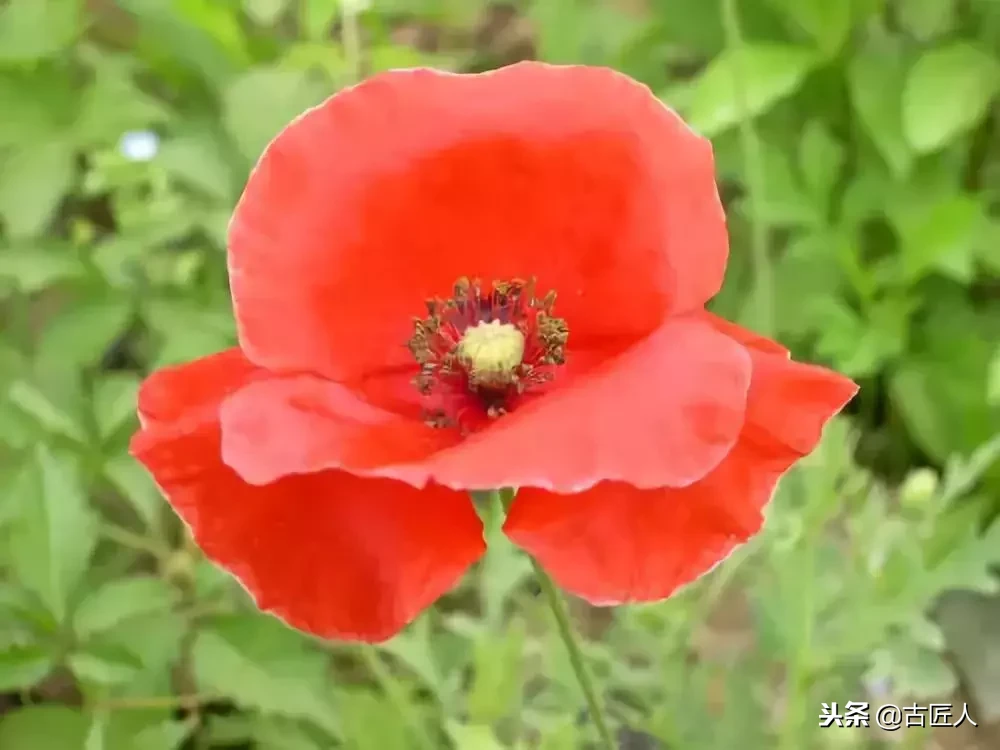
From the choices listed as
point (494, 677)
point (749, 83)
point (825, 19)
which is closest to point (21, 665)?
point (494, 677)

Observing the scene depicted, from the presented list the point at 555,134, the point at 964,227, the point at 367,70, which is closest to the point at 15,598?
the point at 555,134

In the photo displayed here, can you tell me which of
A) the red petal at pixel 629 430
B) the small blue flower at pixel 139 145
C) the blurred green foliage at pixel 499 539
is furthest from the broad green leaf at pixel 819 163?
the red petal at pixel 629 430

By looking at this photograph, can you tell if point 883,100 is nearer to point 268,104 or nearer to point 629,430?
point 268,104

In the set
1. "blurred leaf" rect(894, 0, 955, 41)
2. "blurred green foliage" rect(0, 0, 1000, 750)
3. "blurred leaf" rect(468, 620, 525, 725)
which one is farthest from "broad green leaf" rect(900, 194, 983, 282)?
"blurred leaf" rect(468, 620, 525, 725)

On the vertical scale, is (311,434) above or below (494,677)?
above

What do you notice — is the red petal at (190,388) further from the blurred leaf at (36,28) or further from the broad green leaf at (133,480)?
the blurred leaf at (36,28)

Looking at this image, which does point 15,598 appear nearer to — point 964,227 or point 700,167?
point 700,167
